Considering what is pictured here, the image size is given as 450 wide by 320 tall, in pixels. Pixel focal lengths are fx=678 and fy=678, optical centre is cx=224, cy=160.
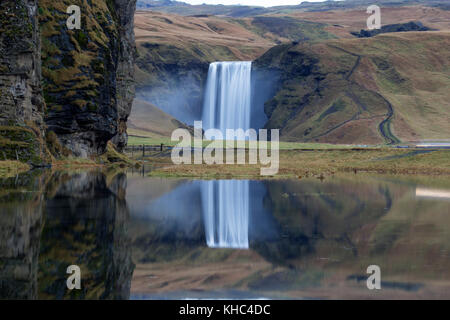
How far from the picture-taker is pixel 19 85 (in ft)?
188

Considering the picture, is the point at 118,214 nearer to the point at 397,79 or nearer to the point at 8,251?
the point at 8,251

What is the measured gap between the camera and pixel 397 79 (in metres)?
154

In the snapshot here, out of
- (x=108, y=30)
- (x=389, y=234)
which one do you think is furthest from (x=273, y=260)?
(x=108, y=30)

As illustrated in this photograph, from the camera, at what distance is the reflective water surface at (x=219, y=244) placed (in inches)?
571

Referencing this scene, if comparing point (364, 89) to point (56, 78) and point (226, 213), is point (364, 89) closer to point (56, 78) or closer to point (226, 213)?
point (56, 78)

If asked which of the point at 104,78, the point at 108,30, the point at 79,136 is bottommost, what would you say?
the point at 79,136

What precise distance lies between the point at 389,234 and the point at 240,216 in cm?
→ 832

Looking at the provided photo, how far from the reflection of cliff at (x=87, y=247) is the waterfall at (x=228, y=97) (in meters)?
116

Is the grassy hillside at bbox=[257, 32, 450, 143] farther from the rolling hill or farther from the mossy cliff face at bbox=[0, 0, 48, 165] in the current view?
the mossy cliff face at bbox=[0, 0, 48, 165]

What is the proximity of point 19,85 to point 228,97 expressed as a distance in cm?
10009
